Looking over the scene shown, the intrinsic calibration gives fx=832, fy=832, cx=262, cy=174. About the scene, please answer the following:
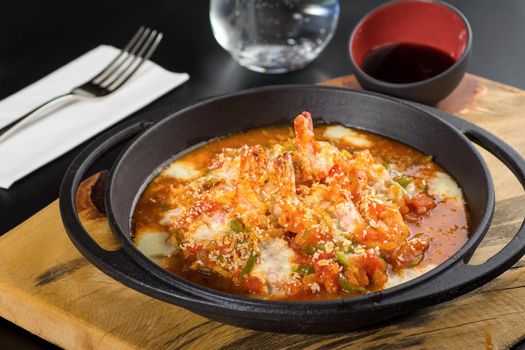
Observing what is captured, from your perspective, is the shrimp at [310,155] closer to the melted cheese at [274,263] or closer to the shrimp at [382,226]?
the shrimp at [382,226]

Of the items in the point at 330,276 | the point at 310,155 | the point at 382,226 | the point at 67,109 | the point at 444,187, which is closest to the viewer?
the point at 330,276

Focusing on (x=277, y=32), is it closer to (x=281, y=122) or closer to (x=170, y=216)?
(x=281, y=122)

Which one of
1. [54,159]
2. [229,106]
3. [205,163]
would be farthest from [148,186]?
[54,159]

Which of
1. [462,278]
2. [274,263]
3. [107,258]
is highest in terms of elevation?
[107,258]

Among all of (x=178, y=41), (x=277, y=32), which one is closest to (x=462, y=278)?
(x=277, y=32)

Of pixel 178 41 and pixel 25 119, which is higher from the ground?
pixel 25 119

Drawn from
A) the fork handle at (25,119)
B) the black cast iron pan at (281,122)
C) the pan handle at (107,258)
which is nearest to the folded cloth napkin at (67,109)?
the fork handle at (25,119)
